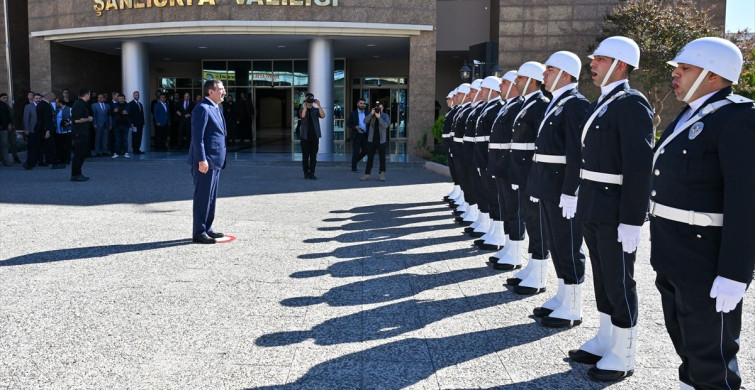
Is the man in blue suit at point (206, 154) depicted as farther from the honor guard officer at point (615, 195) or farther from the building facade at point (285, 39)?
the building facade at point (285, 39)

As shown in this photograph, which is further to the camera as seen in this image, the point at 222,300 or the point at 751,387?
the point at 222,300

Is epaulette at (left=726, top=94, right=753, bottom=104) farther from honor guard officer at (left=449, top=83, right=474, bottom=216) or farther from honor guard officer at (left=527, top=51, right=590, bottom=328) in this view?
honor guard officer at (left=449, top=83, right=474, bottom=216)

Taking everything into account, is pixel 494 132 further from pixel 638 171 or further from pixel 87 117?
pixel 87 117

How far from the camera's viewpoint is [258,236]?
341 inches

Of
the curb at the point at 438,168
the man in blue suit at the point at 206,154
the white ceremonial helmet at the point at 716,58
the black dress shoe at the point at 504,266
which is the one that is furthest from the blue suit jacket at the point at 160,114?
the white ceremonial helmet at the point at 716,58

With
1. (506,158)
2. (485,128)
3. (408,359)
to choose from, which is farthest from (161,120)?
(408,359)

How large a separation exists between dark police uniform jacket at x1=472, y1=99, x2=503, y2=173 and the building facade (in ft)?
26.1

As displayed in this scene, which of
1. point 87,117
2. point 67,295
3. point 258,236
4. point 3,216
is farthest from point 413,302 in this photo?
point 87,117

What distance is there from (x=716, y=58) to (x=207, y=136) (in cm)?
618

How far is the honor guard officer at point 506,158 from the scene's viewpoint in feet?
22.5

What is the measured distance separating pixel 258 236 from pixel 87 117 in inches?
294

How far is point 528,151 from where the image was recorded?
243 inches

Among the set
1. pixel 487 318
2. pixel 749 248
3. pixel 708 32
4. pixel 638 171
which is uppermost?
pixel 708 32

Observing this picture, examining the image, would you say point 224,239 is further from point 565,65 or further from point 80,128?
point 80,128
